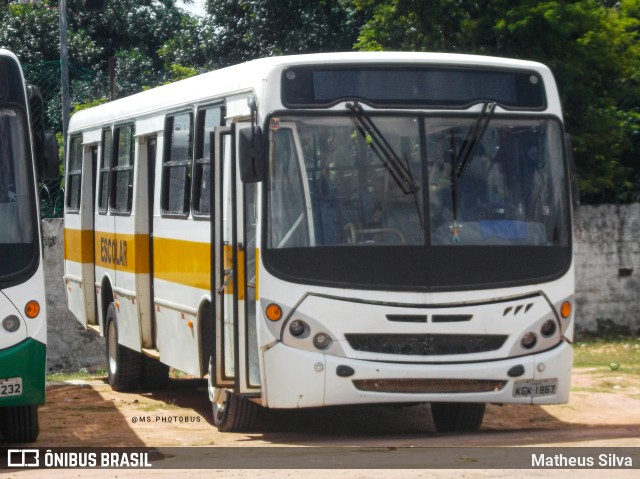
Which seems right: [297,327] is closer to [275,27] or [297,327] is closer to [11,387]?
[11,387]

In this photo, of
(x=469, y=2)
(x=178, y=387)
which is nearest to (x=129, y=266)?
(x=178, y=387)

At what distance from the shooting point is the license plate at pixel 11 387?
362 inches

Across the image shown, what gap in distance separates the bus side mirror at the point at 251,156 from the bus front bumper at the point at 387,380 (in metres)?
1.21

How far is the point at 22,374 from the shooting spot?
30.4 ft

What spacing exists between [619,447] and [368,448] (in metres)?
1.72

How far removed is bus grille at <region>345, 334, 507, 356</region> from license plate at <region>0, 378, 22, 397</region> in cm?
229

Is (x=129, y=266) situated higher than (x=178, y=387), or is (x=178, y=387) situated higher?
(x=129, y=266)

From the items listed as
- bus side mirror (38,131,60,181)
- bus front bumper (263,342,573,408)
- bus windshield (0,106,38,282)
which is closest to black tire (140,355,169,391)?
bus side mirror (38,131,60,181)

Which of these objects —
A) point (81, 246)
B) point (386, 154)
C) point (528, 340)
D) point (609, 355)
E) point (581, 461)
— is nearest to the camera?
point (581, 461)

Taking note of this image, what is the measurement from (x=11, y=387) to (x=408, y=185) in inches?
122

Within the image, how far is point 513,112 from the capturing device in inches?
398

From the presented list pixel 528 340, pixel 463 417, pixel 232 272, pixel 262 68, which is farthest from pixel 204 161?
pixel 528 340

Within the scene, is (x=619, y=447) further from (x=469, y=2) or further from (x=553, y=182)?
(x=469, y=2)

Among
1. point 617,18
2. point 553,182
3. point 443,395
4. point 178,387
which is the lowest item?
point 178,387
